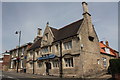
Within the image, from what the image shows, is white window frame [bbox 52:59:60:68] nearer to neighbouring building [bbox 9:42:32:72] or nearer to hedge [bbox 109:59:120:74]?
hedge [bbox 109:59:120:74]

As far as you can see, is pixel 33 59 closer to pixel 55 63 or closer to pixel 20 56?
pixel 55 63

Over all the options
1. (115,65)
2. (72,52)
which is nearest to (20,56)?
(72,52)

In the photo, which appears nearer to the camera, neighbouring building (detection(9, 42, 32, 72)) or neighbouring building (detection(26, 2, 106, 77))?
neighbouring building (detection(26, 2, 106, 77))

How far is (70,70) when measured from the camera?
1912 cm

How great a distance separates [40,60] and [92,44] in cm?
1127

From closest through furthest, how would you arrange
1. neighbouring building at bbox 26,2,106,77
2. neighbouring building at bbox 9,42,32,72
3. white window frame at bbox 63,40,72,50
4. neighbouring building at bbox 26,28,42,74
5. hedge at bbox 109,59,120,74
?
hedge at bbox 109,59,120,74
neighbouring building at bbox 26,2,106,77
white window frame at bbox 63,40,72,50
neighbouring building at bbox 26,28,42,74
neighbouring building at bbox 9,42,32,72

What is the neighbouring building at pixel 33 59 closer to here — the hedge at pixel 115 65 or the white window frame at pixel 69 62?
the white window frame at pixel 69 62

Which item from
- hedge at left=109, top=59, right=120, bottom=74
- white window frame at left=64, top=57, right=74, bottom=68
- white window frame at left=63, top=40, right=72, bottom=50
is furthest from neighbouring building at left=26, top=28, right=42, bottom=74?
hedge at left=109, top=59, right=120, bottom=74

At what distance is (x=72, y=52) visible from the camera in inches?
762

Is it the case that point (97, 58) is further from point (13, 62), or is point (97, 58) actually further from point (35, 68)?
point (13, 62)

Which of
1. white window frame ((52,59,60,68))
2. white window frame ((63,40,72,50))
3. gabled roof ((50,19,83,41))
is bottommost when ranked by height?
white window frame ((52,59,60,68))

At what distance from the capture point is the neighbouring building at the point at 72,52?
18.6 m

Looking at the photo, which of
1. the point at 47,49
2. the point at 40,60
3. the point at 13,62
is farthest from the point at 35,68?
the point at 13,62

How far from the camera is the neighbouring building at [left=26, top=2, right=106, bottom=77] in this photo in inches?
733
